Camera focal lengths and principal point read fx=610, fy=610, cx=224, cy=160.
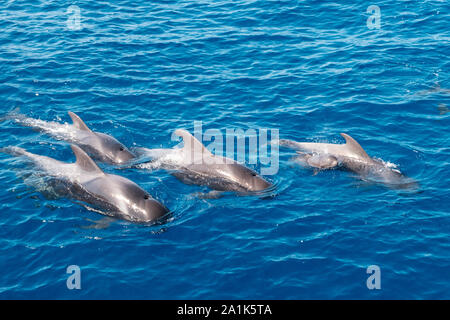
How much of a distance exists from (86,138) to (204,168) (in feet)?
16.6

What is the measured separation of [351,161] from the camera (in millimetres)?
21391

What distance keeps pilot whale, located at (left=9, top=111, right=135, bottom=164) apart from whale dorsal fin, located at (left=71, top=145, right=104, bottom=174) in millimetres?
1783

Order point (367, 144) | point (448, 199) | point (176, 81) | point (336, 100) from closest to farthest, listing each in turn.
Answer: point (448, 199) → point (367, 144) → point (336, 100) → point (176, 81)

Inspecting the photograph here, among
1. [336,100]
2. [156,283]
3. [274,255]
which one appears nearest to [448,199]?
[274,255]

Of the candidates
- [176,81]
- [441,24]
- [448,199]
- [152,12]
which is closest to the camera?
[448,199]

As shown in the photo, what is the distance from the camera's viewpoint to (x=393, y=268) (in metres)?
16.4

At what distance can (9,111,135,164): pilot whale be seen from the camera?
72.4ft

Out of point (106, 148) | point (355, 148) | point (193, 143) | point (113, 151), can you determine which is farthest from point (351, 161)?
point (106, 148)

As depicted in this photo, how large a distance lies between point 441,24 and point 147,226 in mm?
21311

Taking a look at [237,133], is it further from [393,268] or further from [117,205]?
[393,268]
